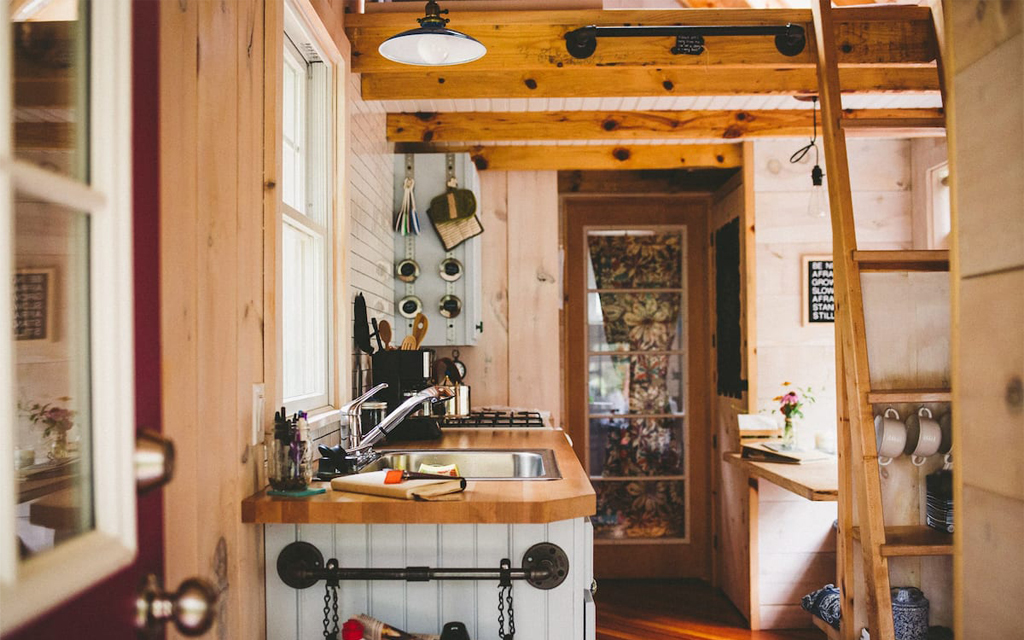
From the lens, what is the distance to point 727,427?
15.5 ft

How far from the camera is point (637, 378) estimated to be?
5145 mm

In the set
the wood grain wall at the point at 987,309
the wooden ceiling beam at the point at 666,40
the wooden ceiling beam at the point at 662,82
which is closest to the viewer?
the wood grain wall at the point at 987,309

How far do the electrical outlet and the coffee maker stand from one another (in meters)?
1.22

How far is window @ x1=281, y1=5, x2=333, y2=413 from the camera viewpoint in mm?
2559

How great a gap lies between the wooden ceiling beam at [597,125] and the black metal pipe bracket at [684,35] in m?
1.06

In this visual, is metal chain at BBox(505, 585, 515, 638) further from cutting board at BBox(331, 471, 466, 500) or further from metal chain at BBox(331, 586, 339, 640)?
metal chain at BBox(331, 586, 339, 640)

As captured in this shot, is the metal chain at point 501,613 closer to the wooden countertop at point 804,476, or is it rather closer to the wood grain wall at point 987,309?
the wood grain wall at point 987,309

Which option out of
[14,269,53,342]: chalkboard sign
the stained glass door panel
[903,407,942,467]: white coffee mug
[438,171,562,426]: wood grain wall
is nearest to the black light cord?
the stained glass door panel

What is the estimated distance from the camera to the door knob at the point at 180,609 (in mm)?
982

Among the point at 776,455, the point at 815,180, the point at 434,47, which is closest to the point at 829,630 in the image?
the point at 776,455

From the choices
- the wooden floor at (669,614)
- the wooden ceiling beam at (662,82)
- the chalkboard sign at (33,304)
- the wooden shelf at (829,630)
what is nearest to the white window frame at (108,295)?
Answer: the chalkboard sign at (33,304)

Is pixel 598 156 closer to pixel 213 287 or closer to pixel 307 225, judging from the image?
pixel 307 225

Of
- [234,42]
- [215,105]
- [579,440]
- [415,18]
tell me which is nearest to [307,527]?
[215,105]

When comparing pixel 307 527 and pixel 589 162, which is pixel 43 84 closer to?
pixel 307 527
